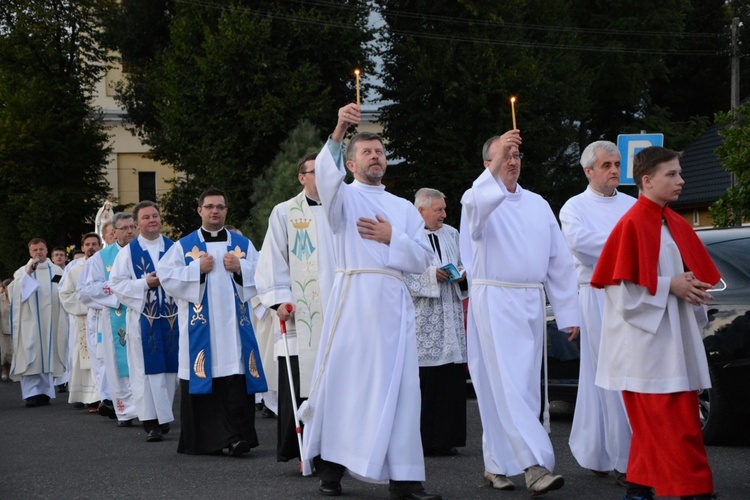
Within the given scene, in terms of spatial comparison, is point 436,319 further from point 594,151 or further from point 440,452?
point 594,151

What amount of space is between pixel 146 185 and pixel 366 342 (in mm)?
51222

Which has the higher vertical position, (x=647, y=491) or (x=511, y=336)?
(x=511, y=336)

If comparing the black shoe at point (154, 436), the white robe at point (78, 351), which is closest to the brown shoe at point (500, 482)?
the black shoe at point (154, 436)

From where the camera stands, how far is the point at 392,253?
7.15m

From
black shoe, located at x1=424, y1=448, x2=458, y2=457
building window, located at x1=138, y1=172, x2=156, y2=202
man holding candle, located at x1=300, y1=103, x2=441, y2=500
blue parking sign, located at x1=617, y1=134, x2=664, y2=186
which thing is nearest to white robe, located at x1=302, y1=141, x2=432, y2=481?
man holding candle, located at x1=300, y1=103, x2=441, y2=500

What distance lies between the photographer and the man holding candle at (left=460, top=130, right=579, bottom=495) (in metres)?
7.27

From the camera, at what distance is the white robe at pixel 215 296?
9.86 m

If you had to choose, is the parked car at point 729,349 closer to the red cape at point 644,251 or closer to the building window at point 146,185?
the red cape at point 644,251

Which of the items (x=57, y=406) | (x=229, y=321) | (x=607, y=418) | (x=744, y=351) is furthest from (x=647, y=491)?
(x=57, y=406)

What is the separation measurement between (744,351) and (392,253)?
9.80ft

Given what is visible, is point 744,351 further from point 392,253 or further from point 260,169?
point 260,169

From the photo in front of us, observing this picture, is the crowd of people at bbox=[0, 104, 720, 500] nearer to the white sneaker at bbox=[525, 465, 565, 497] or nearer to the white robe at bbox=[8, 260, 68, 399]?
the white sneaker at bbox=[525, 465, 565, 497]

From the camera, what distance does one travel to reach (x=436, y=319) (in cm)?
973

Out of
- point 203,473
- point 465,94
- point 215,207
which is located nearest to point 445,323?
point 215,207
